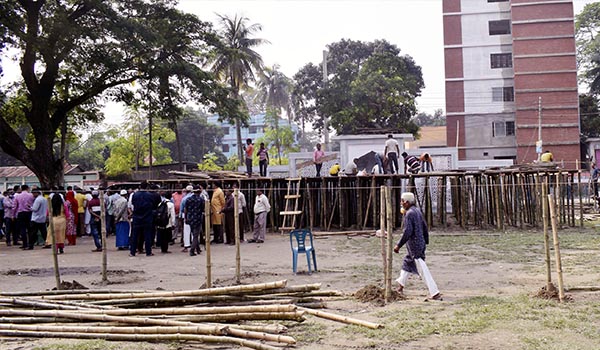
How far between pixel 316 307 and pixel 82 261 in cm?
837

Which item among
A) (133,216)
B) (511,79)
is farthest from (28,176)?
(511,79)

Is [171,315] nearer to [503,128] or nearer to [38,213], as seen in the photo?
[38,213]

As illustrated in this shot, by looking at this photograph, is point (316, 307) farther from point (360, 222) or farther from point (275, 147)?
point (275, 147)

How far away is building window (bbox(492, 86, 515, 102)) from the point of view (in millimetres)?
44469

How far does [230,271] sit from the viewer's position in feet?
40.0

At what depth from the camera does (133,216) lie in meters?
14.6

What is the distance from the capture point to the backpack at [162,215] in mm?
15092

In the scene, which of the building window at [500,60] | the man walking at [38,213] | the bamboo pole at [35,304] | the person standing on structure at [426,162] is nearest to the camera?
the bamboo pole at [35,304]

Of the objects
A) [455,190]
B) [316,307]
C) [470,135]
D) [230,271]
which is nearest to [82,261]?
[230,271]

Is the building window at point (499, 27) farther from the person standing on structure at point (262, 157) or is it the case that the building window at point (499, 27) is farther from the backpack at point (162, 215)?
the backpack at point (162, 215)

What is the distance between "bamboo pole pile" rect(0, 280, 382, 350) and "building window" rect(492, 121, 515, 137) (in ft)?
128

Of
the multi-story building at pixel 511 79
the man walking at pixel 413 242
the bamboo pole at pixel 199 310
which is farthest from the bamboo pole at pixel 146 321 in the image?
the multi-story building at pixel 511 79

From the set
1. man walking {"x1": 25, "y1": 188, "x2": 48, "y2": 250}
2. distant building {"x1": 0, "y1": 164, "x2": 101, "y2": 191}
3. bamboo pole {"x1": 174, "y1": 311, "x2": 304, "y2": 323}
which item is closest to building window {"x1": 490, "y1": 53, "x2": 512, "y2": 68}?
distant building {"x1": 0, "y1": 164, "x2": 101, "y2": 191}

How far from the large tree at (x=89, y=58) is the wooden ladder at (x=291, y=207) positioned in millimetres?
5618
